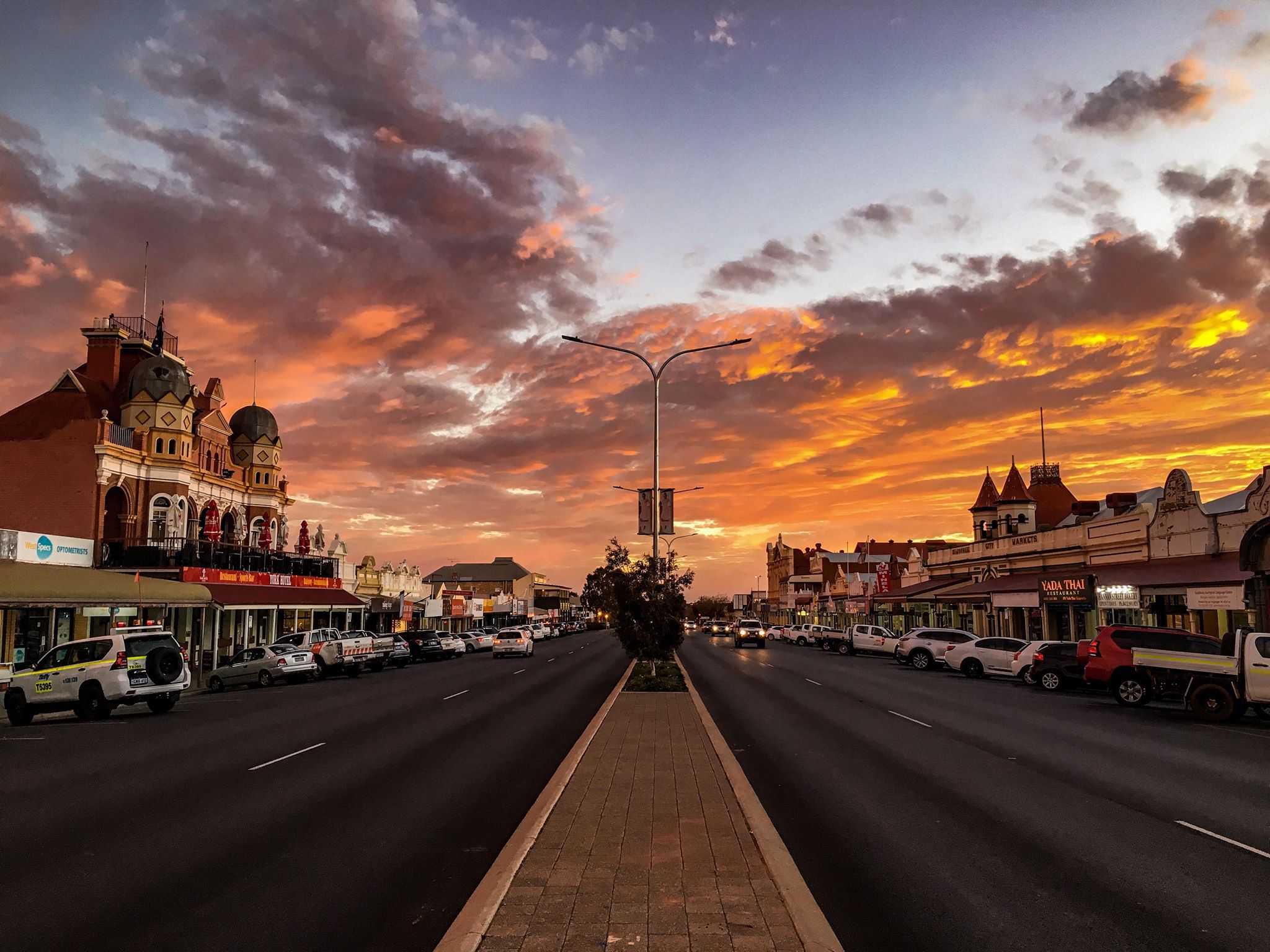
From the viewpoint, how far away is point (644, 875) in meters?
6.97

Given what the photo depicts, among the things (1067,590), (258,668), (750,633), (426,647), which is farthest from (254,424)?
(1067,590)

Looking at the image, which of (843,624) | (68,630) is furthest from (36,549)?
(843,624)

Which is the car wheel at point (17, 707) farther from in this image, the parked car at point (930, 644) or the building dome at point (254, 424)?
the building dome at point (254, 424)

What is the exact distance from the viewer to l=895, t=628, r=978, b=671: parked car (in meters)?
37.8

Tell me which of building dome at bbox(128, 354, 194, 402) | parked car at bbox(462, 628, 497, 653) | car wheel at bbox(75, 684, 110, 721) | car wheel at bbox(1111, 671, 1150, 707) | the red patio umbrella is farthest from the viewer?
parked car at bbox(462, 628, 497, 653)

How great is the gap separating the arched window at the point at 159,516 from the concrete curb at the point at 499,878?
1519 inches

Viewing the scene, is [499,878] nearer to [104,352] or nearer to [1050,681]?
[1050,681]

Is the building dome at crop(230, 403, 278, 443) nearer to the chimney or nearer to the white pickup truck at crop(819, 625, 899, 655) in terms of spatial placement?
the chimney

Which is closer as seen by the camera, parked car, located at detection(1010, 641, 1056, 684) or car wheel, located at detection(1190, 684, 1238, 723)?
car wheel, located at detection(1190, 684, 1238, 723)

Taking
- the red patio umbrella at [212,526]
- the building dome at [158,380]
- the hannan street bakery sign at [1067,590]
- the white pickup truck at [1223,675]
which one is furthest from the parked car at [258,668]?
the hannan street bakery sign at [1067,590]

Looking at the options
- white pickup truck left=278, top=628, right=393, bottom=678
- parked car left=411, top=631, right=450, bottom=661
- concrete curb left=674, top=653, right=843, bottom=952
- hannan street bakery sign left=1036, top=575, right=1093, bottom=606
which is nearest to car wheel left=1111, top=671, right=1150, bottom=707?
concrete curb left=674, top=653, right=843, bottom=952

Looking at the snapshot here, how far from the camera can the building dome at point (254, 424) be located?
55156mm

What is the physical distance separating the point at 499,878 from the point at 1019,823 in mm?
6060

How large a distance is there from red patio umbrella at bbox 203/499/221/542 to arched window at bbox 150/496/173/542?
1.67 m
